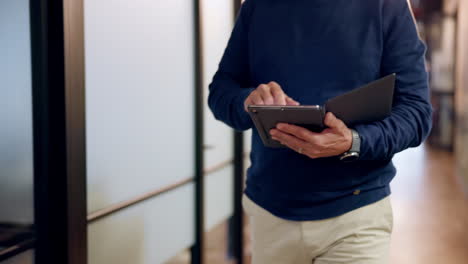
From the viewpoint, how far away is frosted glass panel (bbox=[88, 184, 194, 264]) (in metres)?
1.68

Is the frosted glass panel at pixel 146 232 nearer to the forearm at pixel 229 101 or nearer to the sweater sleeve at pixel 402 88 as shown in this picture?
the forearm at pixel 229 101

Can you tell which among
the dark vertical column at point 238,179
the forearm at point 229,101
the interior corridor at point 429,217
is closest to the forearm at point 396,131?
the forearm at point 229,101

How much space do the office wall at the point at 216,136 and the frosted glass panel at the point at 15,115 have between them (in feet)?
4.21

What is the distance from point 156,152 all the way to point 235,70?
2.49 feet

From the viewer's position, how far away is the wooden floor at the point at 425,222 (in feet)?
12.0

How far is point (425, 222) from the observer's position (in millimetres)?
4781

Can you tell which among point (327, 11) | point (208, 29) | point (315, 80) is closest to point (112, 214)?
point (315, 80)

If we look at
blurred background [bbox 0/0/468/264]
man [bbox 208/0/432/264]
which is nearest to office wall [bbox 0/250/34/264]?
blurred background [bbox 0/0/468/264]

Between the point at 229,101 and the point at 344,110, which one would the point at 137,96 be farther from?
the point at 344,110

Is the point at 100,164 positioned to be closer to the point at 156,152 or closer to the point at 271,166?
the point at 156,152

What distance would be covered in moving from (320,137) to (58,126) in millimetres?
739

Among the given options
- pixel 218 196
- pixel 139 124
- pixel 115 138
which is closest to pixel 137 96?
pixel 139 124

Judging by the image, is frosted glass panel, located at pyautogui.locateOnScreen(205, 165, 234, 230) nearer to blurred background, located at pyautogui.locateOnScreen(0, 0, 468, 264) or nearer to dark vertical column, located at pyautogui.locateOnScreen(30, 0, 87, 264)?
blurred background, located at pyautogui.locateOnScreen(0, 0, 468, 264)

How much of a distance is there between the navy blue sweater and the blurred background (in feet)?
1.56
